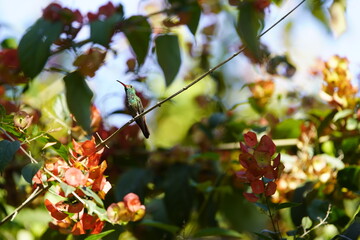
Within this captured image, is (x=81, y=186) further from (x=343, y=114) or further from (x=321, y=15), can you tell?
(x=321, y=15)

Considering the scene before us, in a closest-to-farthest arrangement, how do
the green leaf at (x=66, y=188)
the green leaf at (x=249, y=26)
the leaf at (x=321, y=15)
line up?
the green leaf at (x=66, y=188), the green leaf at (x=249, y=26), the leaf at (x=321, y=15)

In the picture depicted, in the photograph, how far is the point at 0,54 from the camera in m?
1.30

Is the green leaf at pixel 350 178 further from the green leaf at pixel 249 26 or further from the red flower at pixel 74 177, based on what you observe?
the red flower at pixel 74 177

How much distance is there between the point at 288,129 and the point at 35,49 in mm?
697

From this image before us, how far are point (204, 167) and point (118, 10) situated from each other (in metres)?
0.52

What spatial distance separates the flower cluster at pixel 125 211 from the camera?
0.83 metres

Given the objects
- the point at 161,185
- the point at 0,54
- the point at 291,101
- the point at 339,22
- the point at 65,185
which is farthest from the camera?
the point at 291,101

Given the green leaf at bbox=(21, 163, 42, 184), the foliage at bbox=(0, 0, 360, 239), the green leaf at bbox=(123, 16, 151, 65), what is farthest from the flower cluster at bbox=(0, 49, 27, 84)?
the green leaf at bbox=(21, 163, 42, 184)

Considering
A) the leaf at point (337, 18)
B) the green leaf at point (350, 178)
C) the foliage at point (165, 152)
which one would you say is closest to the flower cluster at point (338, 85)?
the foliage at point (165, 152)

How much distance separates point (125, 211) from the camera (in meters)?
0.84

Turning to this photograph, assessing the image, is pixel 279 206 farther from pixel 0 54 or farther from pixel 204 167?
pixel 0 54

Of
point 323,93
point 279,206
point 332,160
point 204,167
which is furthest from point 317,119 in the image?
point 279,206

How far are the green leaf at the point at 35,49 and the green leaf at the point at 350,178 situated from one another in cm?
64

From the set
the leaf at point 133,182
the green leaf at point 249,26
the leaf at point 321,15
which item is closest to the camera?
the green leaf at point 249,26
